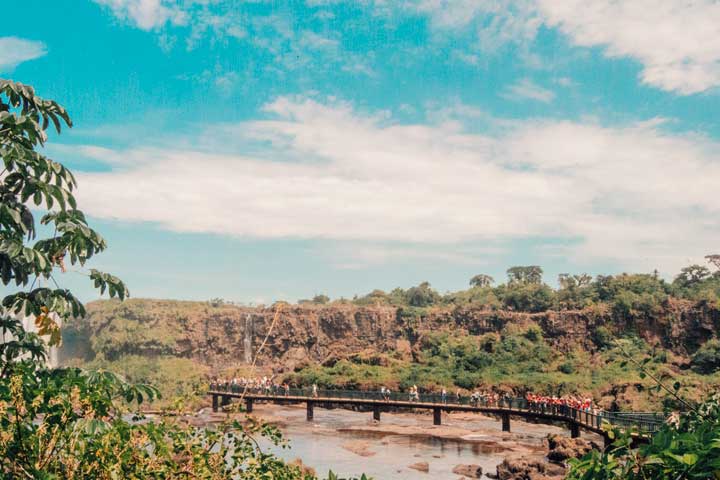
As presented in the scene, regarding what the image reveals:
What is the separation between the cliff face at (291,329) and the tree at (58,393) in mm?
54369

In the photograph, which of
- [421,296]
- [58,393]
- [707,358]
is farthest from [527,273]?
[58,393]

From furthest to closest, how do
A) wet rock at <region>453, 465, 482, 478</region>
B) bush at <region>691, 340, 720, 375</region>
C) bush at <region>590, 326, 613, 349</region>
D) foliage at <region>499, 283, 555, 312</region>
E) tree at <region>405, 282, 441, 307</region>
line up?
tree at <region>405, 282, 441, 307</region> → foliage at <region>499, 283, 555, 312</region> → bush at <region>590, 326, 613, 349</region> → bush at <region>691, 340, 720, 375</region> → wet rock at <region>453, 465, 482, 478</region>

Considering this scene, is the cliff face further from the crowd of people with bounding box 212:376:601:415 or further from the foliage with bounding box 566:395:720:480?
the foliage with bounding box 566:395:720:480

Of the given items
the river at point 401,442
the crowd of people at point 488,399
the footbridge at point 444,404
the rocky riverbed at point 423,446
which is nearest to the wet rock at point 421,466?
the rocky riverbed at point 423,446

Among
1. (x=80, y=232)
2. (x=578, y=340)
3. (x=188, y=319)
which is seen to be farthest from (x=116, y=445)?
(x=188, y=319)

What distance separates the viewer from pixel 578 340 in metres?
58.8

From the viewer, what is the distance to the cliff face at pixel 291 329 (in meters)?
60.1

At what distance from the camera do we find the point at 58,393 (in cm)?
480

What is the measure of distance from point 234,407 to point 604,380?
45.0 metres

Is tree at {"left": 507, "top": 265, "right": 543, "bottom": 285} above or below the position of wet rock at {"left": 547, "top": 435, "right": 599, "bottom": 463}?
above

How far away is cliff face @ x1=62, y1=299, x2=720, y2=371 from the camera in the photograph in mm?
60125

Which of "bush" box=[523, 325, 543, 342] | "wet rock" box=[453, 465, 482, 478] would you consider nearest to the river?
"wet rock" box=[453, 465, 482, 478]

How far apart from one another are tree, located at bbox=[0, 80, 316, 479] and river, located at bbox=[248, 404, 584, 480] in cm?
1986

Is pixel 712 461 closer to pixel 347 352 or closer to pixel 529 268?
pixel 347 352
